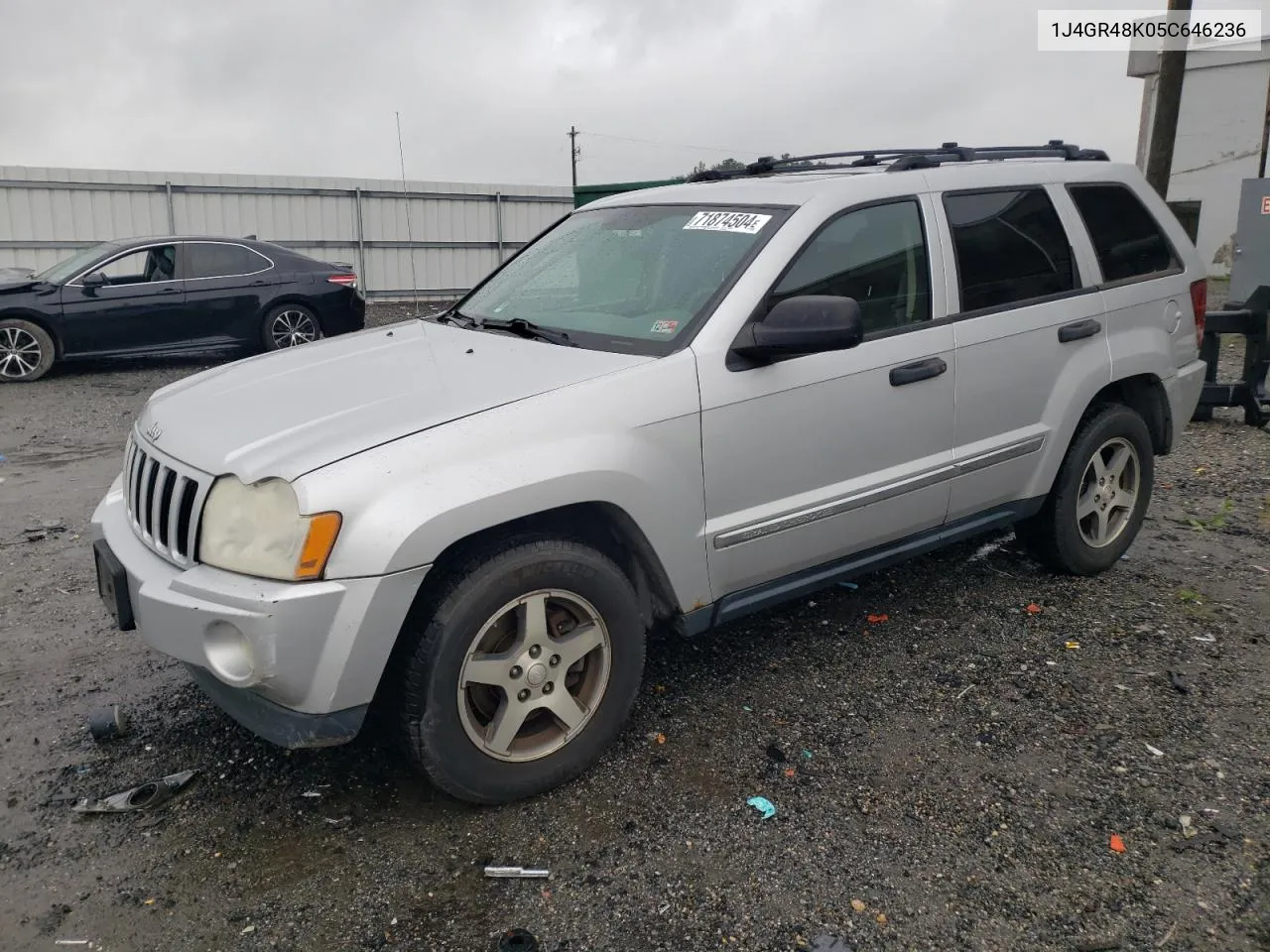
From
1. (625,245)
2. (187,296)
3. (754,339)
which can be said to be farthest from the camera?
(187,296)

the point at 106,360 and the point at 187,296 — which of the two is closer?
the point at 187,296

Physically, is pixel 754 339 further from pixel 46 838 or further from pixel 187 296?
pixel 187 296

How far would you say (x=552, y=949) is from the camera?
2473 mm

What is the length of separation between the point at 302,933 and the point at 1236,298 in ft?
48.1

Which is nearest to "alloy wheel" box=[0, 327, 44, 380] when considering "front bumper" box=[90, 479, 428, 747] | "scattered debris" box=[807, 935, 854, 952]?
"front bumper" box=[90, 479, 428, 747]

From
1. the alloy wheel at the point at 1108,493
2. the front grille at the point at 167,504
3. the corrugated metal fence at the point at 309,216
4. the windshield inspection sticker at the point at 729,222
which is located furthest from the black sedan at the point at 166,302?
the alloy wheel at the point at 1108,493

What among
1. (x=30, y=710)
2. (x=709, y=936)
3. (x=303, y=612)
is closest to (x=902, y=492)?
(x=709, y=936)

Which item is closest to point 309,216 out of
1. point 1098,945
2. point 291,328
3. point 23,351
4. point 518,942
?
point 291,328

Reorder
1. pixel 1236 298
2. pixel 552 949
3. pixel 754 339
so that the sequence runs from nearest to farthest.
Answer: pixel 552 949
pixel 754 339
pixel 1236 298

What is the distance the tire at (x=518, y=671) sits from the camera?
2.78m

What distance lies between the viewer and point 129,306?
11.0 m

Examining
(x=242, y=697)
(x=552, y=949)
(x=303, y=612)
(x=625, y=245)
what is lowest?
(x=552, y=949)

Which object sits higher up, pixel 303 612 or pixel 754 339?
pixel 754 339

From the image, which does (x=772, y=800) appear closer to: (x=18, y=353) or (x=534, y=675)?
(x=534, y=675)
